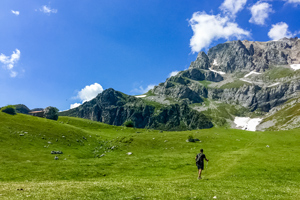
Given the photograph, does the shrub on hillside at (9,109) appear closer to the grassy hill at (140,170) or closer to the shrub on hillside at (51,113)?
the grassy hill at (140,170)

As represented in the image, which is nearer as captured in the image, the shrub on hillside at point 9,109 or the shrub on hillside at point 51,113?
the shrub on hillside at point 9,109

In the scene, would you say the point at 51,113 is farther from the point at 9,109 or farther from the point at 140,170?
the point at 140,170

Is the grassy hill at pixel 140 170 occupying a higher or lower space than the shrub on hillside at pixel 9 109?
lower

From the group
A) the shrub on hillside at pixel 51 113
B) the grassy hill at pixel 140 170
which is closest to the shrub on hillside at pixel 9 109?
the grassy hill at pixel 140 170

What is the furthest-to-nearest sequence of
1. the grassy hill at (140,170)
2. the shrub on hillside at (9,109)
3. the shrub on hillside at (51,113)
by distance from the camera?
the shrub on hillside at (51,113), the shrub on hillside at (9,109), the grassy hill at (140,170)

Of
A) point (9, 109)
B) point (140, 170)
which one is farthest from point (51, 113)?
point (140, 170)

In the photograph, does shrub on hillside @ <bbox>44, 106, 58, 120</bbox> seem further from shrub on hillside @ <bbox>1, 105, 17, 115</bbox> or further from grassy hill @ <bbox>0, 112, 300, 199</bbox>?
grassy hill @ <bbox>0, 112, 300, 199</bbox>

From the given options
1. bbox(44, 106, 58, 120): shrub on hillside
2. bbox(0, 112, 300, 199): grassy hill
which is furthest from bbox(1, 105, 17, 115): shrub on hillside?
bbox(44, 106, 58, 120): shrub on hillside

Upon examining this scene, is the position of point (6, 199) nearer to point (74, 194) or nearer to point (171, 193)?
point (74, 194)

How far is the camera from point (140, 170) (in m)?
39.1

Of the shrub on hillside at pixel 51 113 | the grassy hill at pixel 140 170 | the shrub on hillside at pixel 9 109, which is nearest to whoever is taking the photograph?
the grassy hill at pixel 140 170

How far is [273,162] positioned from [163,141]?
41953mm

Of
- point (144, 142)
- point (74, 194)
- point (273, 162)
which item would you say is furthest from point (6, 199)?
point (144, 142)

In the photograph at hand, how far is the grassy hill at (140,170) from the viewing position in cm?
1817
